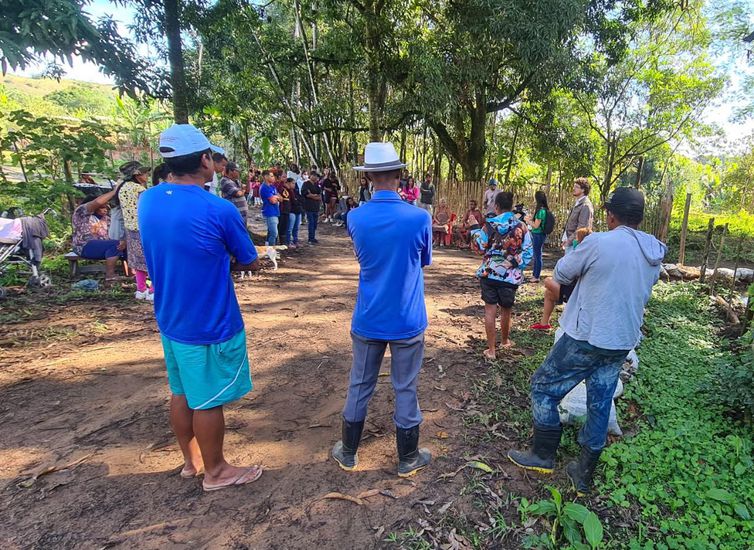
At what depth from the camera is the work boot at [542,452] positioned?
9.09ft

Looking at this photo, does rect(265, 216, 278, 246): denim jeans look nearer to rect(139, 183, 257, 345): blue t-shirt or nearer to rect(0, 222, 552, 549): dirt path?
rect(0, 222, 552, 549): dirt path

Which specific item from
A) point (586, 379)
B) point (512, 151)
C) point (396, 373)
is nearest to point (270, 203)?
point (396, 373)

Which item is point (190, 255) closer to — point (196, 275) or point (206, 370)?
point (196, 275)

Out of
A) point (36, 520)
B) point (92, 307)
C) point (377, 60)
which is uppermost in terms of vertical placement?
point (377, 60)

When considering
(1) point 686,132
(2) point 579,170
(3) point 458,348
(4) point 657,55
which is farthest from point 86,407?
(1) point 686,132

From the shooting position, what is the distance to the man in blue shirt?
859 centimetres

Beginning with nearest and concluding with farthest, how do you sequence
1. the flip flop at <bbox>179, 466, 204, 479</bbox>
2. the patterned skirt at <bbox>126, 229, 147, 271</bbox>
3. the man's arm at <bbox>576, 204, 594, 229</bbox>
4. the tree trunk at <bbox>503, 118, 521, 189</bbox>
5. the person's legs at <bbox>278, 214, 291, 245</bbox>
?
1. the flip flop at <bbox>179, 466, 204, 479</bbox>
2. the patterned skirt at <bbox>126, 229, 147, 271</bbox>
3. the man's arm at <bbox>576, 204, 594, 229</bbox>
4. the person's legs at <bbox>278, 214, 291, 245</bbox>
5. the tree trunk at <bbox>503, 118, 521, 189</bbox>

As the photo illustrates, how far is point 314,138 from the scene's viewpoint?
19.5 m

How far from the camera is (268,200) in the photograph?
342 inches

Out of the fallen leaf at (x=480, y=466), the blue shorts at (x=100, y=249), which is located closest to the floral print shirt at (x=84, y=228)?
the blue shorts at (x=100, y=249)

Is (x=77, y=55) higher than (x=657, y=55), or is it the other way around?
(x=657, y=55)

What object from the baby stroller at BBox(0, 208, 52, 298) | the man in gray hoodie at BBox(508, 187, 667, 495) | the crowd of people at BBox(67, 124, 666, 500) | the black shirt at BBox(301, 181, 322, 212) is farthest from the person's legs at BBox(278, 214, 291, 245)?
the man in gray hoodie at BBox(508, 187, 667, 495)

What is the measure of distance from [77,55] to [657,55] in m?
16.9

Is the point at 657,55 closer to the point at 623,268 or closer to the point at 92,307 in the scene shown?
the point at 623,268
